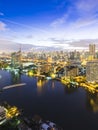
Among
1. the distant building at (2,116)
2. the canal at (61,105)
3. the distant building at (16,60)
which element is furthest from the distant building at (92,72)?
the distant building at (16,60)

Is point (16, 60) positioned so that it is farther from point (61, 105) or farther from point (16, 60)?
point (61, 105)

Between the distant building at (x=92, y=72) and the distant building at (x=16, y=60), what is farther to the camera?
the distant building at (x=16, y=60)

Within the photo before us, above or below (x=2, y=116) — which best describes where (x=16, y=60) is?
above

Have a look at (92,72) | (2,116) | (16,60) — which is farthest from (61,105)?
(16,60)

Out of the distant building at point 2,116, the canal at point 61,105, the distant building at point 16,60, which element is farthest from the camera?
the distant building at point 16,60

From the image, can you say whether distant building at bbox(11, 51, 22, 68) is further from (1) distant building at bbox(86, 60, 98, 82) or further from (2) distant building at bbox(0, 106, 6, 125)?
(2) distant building at bbox(0, 106, 6, 125)

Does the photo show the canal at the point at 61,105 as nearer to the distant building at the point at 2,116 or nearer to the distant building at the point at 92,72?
the distant building at the point at 2,116

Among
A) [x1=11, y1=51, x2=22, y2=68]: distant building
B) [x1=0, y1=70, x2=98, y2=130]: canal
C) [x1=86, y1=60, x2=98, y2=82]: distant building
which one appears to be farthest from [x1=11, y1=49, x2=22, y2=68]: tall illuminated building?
[x1=0, y1=70, x2=98, y2=130]: canal

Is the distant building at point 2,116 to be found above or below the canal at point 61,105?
above
